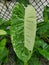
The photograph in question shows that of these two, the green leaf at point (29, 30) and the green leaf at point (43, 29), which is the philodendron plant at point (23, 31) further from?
the green leaf at point (43, 29)

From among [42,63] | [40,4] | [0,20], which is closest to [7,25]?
[0,20]

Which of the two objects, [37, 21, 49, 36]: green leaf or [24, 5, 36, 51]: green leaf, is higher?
[24, 5, 36, 51]: green leaf

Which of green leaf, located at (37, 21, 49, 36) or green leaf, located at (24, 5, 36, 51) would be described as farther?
green leaf, located at (37, 21, 49, 36)

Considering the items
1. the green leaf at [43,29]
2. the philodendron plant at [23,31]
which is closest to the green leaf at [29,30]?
the philodendron plant at [23,31]

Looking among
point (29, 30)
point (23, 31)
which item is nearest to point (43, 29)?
point (23, 31)

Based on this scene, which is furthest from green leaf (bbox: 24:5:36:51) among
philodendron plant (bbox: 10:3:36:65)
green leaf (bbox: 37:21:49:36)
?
green leaf (bbox: 37:21:49:36)

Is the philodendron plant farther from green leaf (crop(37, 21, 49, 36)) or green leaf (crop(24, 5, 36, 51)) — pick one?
green leaf (crop(37, 21, 49, 36))

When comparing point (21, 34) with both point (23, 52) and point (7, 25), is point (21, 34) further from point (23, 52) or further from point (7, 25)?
point (7, 25)

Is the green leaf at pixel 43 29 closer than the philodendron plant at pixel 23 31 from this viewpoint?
No

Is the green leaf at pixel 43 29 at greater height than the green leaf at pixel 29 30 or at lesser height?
lesser
